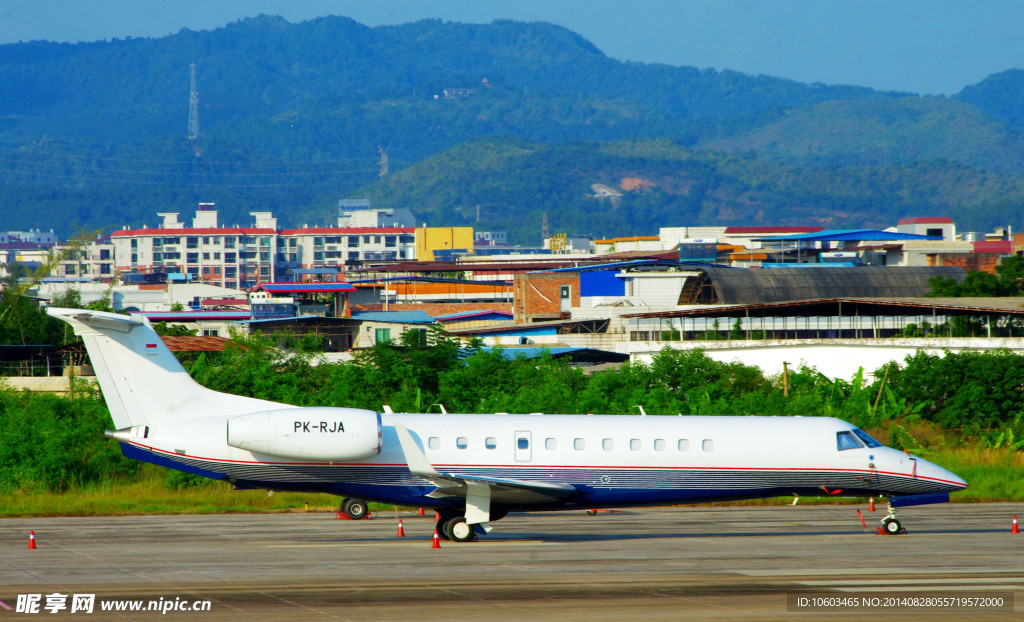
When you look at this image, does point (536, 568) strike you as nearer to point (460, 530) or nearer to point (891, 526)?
point (460, 530)

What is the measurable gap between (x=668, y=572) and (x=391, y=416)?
6.84 metres

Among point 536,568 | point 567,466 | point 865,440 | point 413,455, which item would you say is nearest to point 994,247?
point 865,440

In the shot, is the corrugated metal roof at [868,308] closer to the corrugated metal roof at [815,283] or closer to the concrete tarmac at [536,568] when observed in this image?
the corrugated metal roof at [815,283]

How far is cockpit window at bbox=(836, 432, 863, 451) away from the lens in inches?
956

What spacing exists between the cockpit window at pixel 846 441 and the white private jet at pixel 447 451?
0.15 meters

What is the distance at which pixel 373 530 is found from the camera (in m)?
26.0

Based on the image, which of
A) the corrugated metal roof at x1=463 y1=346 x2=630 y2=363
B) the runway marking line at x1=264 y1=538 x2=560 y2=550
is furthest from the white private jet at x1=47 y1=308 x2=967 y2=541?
the corrugated metal roof at x1=463 y1=346 x2=630 y2=363

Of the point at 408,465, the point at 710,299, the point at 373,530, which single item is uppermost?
the point at 710,299

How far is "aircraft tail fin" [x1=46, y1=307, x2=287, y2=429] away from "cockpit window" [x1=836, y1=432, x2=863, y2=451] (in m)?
13.4

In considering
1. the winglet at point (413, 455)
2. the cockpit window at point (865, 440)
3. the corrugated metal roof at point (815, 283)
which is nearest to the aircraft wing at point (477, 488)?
the winglet at point (413, 455)

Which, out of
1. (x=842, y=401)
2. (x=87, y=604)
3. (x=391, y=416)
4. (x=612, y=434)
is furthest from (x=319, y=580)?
(x=842, y=401)

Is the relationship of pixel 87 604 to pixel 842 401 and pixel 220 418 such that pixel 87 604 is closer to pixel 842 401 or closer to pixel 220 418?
pixel 220 418

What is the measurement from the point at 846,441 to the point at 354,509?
11767 millimetres

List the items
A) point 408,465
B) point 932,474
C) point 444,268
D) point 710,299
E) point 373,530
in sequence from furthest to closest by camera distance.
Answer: point 444,268 < point 710,299 < point 373,530 < point 932,474 < point 408,465
